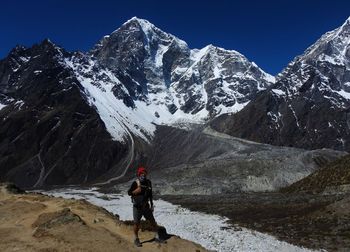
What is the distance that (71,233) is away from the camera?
24391 millimetres

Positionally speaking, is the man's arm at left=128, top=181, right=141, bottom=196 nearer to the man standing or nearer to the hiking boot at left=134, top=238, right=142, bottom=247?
the man standing

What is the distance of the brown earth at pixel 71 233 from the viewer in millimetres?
22891

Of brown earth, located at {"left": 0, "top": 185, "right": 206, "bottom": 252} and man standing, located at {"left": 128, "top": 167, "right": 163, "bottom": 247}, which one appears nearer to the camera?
brown earth, located at {"left": 0, "top": 185, "right": 206, "bottom": 252}

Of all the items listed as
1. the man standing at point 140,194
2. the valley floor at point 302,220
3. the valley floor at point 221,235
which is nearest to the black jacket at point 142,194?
the man standing at point 140,194

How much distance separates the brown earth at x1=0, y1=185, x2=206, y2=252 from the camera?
2289 cm

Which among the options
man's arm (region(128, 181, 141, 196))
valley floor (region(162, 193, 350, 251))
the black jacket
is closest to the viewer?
man's arm (region(128, 181, 141, 196))

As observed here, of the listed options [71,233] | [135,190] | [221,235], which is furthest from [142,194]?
[221,235]

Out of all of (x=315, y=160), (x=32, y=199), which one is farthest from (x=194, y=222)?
(x=315, y=160)

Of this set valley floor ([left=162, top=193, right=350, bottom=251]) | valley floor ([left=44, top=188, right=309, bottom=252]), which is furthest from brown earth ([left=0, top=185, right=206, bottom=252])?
valley floor ([left=162, top=193, right=350, bottom=251])

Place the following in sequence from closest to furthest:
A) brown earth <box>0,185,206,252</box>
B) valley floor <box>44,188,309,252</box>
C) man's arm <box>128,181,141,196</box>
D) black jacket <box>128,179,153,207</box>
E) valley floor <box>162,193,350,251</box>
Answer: brown earth <box>0,185,206,252</box> < man's arm <box>128,181,141,196</box> < black jacket <box>128,179,153,207</box> < valley floor <box>44,188,309,252</box> < valley floor <box>162,193,350,251</box>

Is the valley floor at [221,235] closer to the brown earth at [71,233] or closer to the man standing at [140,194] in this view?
the brown earth at [71,233]

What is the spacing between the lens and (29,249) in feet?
74.3

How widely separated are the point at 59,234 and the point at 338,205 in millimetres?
36854

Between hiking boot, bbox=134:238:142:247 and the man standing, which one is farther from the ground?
the man standing
